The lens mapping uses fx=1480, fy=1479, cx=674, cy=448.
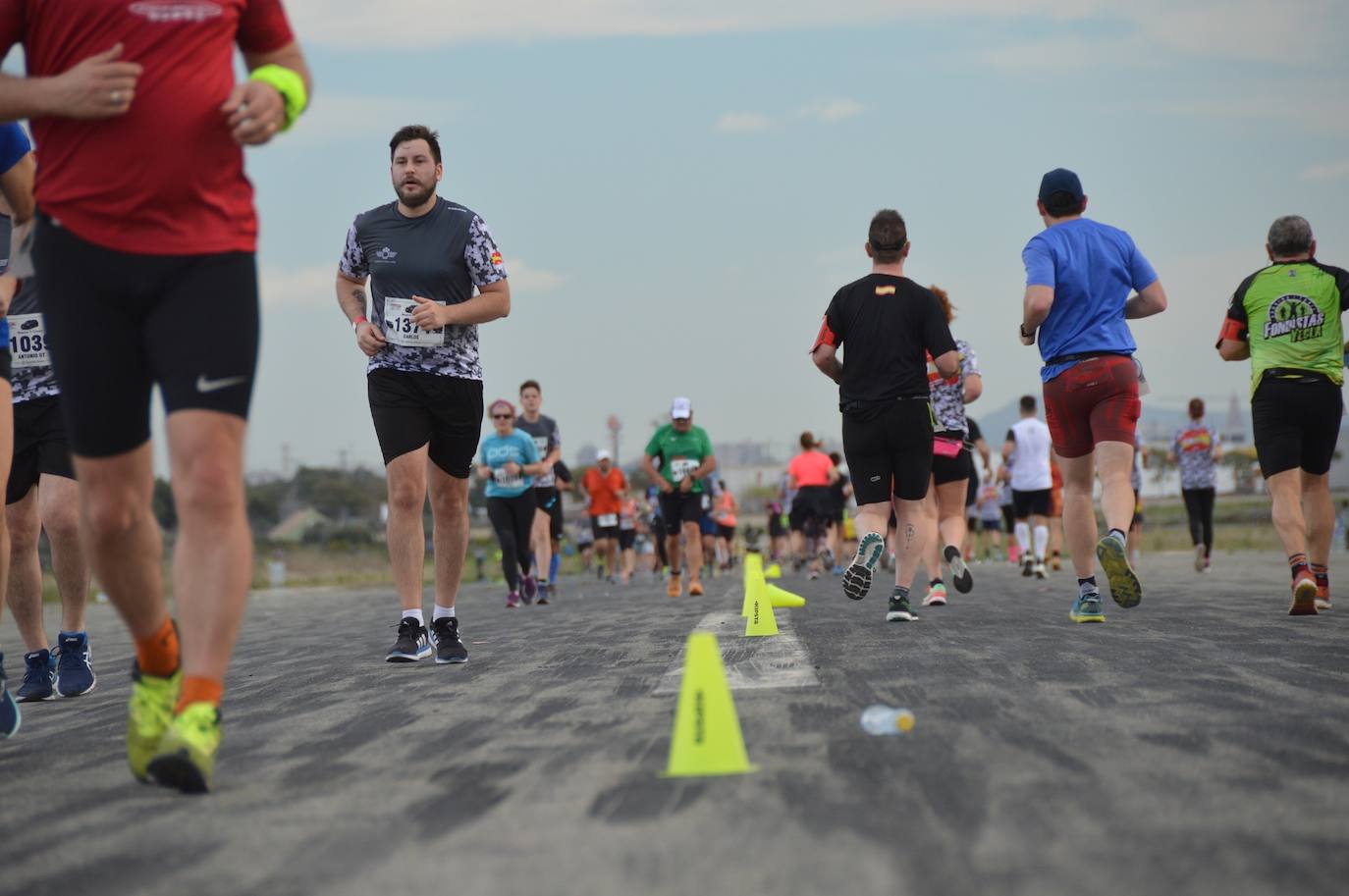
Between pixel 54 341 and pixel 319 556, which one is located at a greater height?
pixel 54 341

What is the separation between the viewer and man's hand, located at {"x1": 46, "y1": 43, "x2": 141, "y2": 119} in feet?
12.0

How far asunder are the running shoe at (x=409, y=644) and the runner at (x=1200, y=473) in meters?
12.7

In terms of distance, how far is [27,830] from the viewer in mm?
3250

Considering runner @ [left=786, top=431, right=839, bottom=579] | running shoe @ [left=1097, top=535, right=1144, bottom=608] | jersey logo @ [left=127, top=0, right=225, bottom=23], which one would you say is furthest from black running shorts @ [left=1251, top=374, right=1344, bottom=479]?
runner @ [left=786, top=431, right=839, bottom=579]

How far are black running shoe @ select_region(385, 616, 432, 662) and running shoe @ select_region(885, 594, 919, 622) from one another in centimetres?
283

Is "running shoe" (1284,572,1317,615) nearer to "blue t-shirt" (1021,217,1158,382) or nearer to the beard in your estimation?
"blue t-shirt" (1021,217,1158,382)

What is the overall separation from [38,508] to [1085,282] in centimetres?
552

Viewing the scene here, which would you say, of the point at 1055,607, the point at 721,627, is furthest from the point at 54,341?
the point at 1055,607

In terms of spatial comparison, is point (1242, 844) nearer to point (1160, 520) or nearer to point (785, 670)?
point (785, 670)

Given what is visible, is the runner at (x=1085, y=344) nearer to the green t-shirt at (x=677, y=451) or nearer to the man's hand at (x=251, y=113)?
the man's hand at (x=251, y=113)

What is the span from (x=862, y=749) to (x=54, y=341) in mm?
2316

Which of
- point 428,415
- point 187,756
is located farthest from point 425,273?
point 187,756

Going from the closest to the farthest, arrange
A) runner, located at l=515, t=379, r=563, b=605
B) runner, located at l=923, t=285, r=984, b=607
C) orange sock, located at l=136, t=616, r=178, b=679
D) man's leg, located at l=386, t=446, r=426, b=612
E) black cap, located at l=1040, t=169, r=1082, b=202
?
orange sock, located at l=136, t=616, r=178, b=679 < man's leg, located at l=386, t=446, r=426, b=612 < black cap, located at l=1040, t=169, r=1082, b=202 < runner, located at l=923, t=285, r=984, b=607 < runner, located at l=515, t=379, r=563, b=605

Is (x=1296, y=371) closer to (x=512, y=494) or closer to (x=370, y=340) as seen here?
(x=370, y=340)
